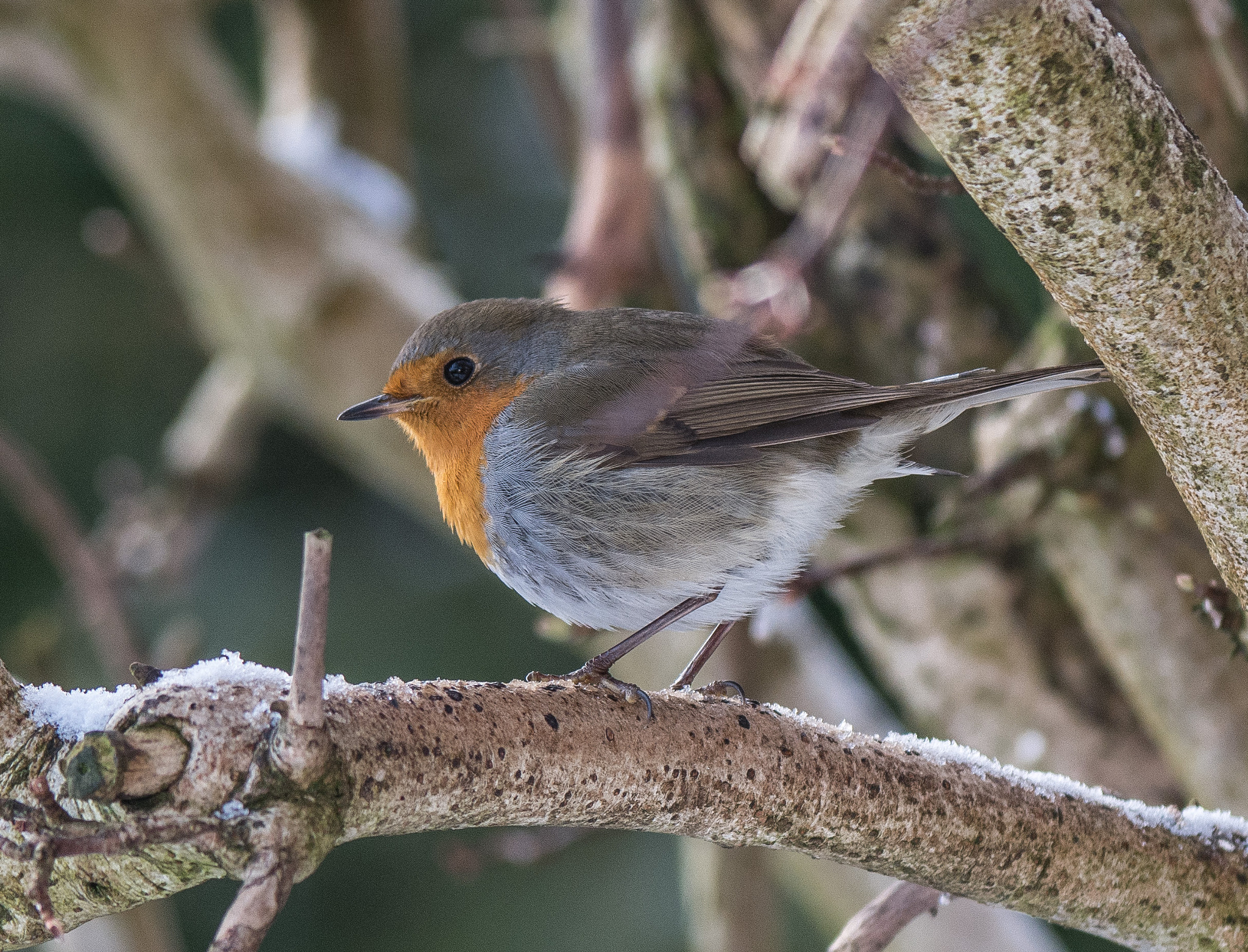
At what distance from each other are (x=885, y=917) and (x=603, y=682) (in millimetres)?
640

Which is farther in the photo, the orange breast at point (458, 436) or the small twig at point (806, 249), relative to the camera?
the orange breast at point (458, 436)

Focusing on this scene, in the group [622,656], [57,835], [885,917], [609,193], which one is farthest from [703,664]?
[609,193]

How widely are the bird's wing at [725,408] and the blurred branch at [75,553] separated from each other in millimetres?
2087

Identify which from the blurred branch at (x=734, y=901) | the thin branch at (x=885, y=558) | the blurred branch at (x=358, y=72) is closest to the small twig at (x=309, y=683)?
the thin branch at (x=885, y=558)

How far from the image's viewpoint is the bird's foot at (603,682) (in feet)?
6.45

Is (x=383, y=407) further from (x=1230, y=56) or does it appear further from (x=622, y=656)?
(x=1230, y=56)

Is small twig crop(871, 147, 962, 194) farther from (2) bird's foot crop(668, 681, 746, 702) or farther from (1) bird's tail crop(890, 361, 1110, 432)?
(2) bird's foot crop(668, 681, 746, 702)

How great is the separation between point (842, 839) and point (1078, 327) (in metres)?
0.85

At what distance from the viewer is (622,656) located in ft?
7.75

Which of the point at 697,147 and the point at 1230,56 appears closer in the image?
the point at 1230,56

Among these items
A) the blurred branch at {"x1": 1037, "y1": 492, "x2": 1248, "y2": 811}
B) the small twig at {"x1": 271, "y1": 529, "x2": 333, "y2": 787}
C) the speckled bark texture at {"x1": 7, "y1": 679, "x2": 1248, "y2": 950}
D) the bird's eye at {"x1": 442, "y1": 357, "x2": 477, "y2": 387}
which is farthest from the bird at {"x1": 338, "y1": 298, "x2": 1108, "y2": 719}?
the small twig at {"x1": 271, "y1": 529, "x2": 333, "y2": 787}

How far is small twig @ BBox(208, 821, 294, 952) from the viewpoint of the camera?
130 cm

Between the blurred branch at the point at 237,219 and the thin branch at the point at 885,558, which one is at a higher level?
the blurred branch at the point at 237,219

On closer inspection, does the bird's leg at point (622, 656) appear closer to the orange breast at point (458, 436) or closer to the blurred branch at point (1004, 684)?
the orange breast at point (458, 436)
